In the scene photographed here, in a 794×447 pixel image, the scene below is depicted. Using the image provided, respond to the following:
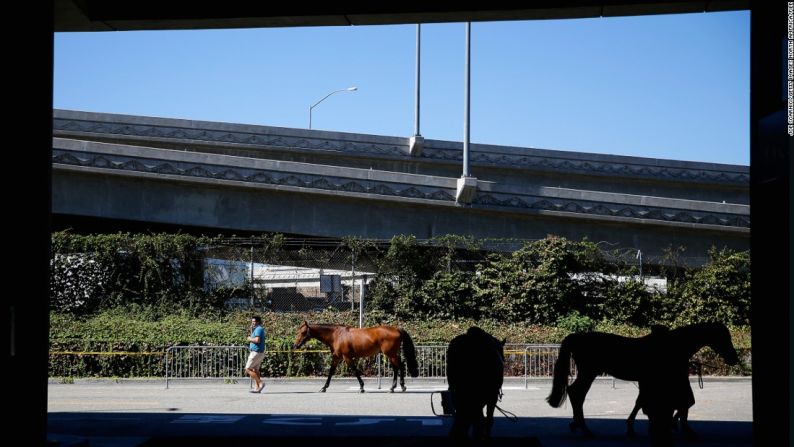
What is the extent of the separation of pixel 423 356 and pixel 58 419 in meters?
12.4

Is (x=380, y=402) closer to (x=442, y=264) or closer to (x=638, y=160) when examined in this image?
(x=442, y=264)

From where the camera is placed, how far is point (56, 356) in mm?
29625

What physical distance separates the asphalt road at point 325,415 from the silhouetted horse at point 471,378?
242 cm

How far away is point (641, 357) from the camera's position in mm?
14156

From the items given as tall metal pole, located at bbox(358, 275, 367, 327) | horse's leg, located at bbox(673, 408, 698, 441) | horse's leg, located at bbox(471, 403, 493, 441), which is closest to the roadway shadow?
horse's leg, located at bbox(673, 408, 698, 441)

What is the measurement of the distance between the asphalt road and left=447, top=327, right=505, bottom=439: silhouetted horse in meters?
2.42

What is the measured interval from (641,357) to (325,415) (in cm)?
786

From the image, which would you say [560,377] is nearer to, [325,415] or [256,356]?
[325,415]

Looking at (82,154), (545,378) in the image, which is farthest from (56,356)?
(545,378)

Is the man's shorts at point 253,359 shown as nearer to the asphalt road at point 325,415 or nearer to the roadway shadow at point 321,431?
the asphalt road at point 325,415

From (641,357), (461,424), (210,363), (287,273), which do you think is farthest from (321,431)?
(287,273)

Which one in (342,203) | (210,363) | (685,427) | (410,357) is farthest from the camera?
(342,203)

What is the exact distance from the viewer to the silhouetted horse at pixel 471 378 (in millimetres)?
13055

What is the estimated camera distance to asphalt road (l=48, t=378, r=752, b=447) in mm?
15969
